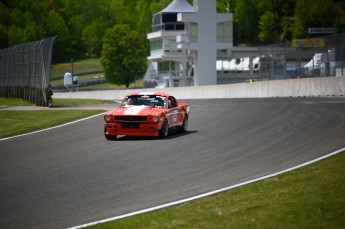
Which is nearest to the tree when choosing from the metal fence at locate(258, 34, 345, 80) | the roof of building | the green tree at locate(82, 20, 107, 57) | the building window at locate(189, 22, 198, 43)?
the roof of building

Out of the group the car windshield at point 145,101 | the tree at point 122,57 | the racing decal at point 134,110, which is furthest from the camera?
the tree at point 122,57

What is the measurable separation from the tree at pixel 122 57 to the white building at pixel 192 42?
17.1m

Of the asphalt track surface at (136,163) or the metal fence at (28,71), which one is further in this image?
the metal fence at (28,71)

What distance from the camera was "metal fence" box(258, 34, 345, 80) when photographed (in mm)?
46125

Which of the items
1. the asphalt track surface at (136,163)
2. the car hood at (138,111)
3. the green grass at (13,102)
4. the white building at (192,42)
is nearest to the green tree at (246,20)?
the white building at (192,42)

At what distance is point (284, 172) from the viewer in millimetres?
13234

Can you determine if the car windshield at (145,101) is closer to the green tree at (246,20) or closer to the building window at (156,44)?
the building window at (156,44)

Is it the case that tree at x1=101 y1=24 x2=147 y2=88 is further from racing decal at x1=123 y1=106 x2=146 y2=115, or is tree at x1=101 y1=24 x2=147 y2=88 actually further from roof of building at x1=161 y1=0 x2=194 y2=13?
racing decal at x1=123 y1=106 x2=146 y2=115

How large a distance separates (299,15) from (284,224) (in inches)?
5935

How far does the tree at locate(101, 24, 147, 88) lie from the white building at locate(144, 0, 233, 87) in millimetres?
17067

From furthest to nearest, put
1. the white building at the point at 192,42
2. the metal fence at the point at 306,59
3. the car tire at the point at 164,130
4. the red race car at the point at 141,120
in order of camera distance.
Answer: the white building at the point at 192,42, the metal fence at the point at 306,59, the car tire at the point at 164,130, the red race car at the point at 141,120

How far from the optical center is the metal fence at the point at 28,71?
39.9 metres

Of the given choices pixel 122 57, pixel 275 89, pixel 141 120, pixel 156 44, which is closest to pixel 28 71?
pixel 275 89

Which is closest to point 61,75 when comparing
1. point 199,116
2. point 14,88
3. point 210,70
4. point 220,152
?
point 210,70
